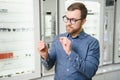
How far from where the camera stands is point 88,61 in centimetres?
133

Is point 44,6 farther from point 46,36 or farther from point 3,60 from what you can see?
point 3,60

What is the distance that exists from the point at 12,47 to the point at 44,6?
1.88 ft

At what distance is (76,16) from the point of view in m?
1.39

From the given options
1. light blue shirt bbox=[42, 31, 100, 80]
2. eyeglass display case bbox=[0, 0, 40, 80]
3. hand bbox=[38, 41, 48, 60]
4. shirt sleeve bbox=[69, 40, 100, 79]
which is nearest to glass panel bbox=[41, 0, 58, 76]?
eyeglass display case bbox=[0, 0, 40, 80]

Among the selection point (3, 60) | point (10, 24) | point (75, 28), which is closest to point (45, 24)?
point (10, 24)

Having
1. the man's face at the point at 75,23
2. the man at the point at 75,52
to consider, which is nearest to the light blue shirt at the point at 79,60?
the man at the point at 75,52

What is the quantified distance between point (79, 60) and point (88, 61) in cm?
9

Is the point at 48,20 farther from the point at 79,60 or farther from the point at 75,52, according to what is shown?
the point at 79,60

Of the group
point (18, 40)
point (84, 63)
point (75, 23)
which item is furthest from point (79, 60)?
point (18, 40)

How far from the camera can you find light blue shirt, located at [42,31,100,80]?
1.33 metres

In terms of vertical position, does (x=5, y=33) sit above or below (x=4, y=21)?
below

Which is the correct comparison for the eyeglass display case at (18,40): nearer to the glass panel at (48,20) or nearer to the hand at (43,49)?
the glass panel at (48,20)

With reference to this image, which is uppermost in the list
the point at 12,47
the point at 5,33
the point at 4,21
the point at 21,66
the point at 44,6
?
the point at 44,6

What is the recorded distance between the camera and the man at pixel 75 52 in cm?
133
